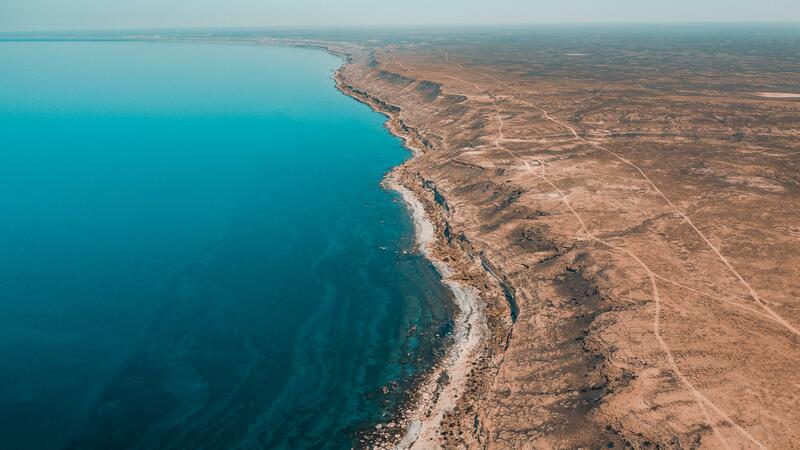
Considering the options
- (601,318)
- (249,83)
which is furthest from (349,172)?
(249,83)

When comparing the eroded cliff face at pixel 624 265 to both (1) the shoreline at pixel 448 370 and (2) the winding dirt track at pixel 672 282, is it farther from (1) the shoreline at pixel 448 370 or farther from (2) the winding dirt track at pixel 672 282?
(1) the shoreline at pixel 448 370

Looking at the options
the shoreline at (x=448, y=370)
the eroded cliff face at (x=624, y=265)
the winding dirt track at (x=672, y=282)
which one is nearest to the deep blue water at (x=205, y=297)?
the shoreline at (x=448, y=370)

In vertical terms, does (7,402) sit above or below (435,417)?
above

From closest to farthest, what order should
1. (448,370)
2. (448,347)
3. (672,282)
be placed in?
(448,370) < (448,347) < (672,282)

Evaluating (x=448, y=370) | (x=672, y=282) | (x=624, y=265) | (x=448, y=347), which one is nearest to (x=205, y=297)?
(x=448, y=347)

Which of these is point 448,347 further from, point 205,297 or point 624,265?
point 205,297

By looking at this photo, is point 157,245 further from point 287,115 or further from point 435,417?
point 287,115
